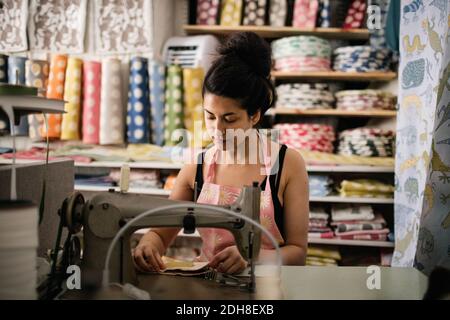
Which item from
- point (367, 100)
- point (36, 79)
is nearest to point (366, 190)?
point (367, 100)

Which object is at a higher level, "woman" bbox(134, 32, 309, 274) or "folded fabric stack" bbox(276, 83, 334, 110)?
"folded fabric stack" bbox(276, 83, 334, 110)

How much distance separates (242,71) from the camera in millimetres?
1251

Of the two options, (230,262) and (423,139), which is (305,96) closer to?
(423,139)

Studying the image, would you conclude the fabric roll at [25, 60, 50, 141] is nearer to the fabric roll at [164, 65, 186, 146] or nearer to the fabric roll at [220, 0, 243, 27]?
the fabric roll at [164, 65, 186, 146]

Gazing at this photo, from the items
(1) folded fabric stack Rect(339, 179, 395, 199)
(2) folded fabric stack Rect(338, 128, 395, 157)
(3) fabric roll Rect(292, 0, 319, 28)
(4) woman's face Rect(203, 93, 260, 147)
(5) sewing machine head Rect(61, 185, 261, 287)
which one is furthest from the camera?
(3) fabric roll Rect(292, 0, 319, 28)

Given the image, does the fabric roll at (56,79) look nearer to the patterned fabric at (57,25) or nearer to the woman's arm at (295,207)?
the patterned fabric at (57,25)

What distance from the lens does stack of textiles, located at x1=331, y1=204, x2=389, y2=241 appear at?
2.55 m

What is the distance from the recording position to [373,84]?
10.2 feet

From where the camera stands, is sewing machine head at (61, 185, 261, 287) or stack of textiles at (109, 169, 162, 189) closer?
sewing machine head at (61, 185, 261, 287)

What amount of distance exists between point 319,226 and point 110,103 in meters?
1.58

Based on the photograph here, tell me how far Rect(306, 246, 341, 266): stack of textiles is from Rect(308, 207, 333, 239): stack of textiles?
0.10m

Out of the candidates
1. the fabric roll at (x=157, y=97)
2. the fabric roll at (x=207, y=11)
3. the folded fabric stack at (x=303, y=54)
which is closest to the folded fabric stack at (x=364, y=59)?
the folded fabric stack at (x=303, y=54)

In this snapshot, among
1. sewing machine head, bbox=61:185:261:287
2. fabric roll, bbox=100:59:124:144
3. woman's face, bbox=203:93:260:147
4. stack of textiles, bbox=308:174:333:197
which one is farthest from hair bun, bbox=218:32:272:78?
fabric roll, bbox=100:59:124:144

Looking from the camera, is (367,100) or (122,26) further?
(122,26)
